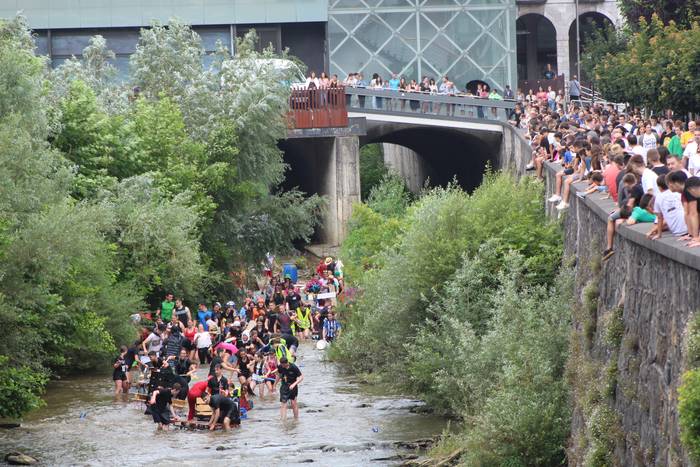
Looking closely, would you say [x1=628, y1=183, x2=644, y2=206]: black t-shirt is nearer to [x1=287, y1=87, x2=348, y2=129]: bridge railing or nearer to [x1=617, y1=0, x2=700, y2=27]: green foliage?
[x1=617, y1=0, x2=700, y2=27]: green foliage

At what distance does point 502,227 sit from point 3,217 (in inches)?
380

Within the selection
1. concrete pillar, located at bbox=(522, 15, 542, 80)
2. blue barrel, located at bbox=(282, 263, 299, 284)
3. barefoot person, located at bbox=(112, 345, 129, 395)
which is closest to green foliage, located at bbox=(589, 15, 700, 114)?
blue barrel, located at bbox=(282, 263, 299, 284)

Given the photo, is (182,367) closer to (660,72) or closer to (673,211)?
(673,211)

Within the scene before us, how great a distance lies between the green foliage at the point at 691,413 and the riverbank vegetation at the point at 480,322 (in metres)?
9.31

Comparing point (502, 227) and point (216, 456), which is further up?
point (502, 227)

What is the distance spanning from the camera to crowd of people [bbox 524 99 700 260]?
13664 mm

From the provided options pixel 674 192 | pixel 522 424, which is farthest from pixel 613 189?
pixel 674 192

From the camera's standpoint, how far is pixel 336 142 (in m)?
52.4

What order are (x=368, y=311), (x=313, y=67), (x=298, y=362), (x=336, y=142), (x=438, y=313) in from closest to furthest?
(x=438, y=313) < (x=368, y=311) < (x=298, y=362) < (x=336, y=142) < (x=313, y=67)

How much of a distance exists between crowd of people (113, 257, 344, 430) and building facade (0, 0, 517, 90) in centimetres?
1776

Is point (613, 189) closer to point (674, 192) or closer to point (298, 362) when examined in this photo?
point (674, 192)

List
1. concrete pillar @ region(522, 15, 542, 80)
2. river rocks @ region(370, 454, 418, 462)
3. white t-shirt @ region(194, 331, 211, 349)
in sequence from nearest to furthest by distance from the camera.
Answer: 1. river rocks @ region(370, 454, 418, 462)
2. white t-shirt @ region(194, 331, 211, 349)
3. concrete pillar @ region(522, 15, 542, 80)

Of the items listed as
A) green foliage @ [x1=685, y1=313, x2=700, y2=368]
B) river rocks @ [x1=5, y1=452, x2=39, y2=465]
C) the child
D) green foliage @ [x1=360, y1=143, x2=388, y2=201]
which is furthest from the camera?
green foliage @ [x1=360, y1=143, x2=388, y2=201]

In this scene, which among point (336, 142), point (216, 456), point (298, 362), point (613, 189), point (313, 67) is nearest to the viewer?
point (613, 189)
